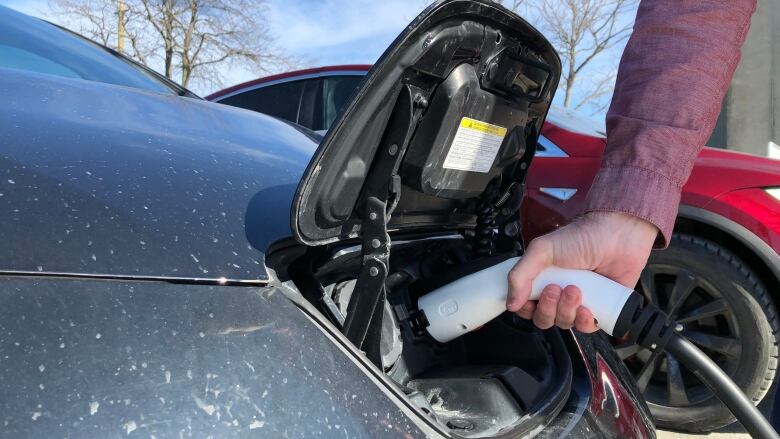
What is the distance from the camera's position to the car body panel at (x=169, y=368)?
68 centimetres

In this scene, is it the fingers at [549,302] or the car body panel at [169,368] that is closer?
the car body panel at [169,368]

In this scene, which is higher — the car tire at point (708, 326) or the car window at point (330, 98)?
the car window at point (330, 98)

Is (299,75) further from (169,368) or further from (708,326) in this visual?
(169,368)

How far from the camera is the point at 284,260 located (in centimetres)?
102

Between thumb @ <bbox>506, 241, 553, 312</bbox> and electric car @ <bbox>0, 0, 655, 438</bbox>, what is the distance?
0.15m

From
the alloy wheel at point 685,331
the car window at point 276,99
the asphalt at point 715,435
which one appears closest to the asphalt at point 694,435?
the asphalt at point 715,435

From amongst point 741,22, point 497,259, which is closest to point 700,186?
point 741,22

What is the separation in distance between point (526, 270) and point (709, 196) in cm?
197

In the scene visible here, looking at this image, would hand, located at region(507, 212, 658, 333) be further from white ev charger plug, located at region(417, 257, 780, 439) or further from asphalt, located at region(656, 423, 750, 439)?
asphalt, located at region(656, 423, 750, 439)

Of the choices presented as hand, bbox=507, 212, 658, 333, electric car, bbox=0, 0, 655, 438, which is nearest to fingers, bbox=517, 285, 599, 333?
hand, bbox=507, 212, 658, 333

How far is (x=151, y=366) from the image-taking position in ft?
2.41

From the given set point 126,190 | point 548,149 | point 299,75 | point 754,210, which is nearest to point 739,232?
point 754,210

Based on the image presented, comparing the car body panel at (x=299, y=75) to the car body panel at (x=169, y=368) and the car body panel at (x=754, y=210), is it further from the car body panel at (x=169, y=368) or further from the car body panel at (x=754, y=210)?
the car body panel at (x=169, y=368)

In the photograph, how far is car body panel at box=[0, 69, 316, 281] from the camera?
0.81 m
